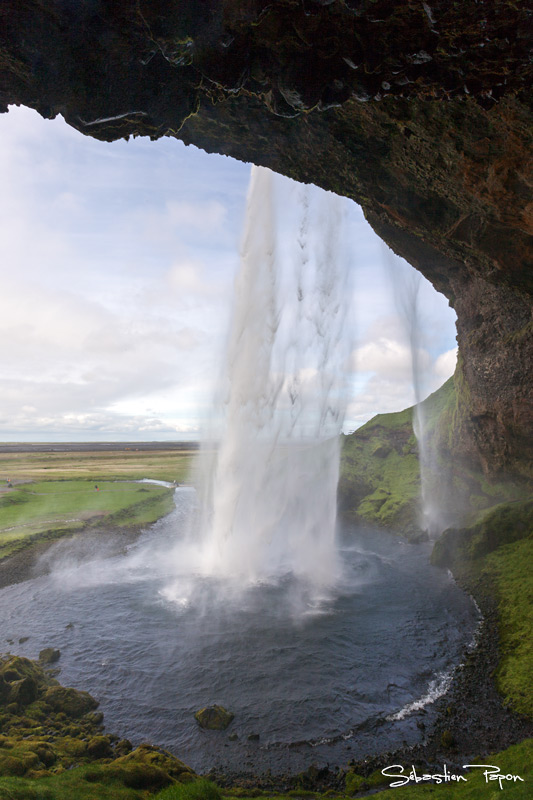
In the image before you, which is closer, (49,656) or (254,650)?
(49,656)

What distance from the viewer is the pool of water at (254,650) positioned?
510 inches

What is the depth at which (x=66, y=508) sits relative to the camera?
153 feet

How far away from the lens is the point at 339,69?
653 cm

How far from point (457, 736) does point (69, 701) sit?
517 inches

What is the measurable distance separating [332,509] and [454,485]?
12122mm

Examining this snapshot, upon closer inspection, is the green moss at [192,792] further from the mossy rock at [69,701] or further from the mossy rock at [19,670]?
the mossy rock at [19,670]

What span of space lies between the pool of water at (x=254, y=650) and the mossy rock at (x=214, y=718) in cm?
19

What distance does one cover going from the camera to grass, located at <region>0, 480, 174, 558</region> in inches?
1420

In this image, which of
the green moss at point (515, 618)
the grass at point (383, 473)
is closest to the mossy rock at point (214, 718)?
the green moss at point (515, 618)

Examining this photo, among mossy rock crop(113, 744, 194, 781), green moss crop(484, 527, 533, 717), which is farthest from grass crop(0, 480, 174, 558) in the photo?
green moss crop(484, 527, 533, 717)

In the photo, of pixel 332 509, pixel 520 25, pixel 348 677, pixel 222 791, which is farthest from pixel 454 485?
pixel 520 25

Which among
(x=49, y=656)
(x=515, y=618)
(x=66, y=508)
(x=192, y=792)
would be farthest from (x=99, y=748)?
(x=66, y=508)

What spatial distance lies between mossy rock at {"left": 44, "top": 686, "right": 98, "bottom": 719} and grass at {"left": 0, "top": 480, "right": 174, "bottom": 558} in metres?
19.7

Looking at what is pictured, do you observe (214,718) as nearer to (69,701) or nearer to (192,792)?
(192,792)
